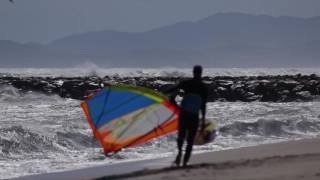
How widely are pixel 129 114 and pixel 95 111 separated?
55 cm

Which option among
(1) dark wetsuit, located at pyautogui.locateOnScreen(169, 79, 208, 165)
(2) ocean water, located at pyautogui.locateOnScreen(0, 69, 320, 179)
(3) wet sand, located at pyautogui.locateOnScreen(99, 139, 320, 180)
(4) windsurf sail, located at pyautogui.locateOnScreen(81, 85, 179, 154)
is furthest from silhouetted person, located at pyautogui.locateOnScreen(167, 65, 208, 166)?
(2) ocean water, located at pyautogui.locateOnScreen(0, 69, 320, 179)

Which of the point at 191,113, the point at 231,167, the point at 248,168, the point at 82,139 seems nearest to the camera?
the point at 248,168

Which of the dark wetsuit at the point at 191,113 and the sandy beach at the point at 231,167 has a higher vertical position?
the dark wetsuit at the point at 191,113

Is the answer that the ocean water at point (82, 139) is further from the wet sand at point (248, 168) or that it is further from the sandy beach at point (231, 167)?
the wet sand at point (248, 168)

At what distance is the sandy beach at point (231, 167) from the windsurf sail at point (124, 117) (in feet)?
1.68

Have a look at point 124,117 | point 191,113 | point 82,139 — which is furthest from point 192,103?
point 82,139

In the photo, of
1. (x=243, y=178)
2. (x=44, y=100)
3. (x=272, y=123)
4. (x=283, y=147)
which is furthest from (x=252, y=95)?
(x=243, y=178)

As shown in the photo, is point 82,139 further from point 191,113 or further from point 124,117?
point 191,113

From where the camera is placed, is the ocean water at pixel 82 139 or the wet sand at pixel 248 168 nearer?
the wet sand at pixel 248 168

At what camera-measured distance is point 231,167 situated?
10.9 metres

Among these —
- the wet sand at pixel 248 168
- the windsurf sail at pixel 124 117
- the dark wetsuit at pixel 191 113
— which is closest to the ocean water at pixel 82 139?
the windsurf sail at pixel 124 117

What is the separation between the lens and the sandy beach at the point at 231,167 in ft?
32.9

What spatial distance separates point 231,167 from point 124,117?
227 cm

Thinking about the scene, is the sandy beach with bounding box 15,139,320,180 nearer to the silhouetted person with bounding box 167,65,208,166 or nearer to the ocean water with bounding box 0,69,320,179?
the silhouetted person with bounding box 167,65,208,166
